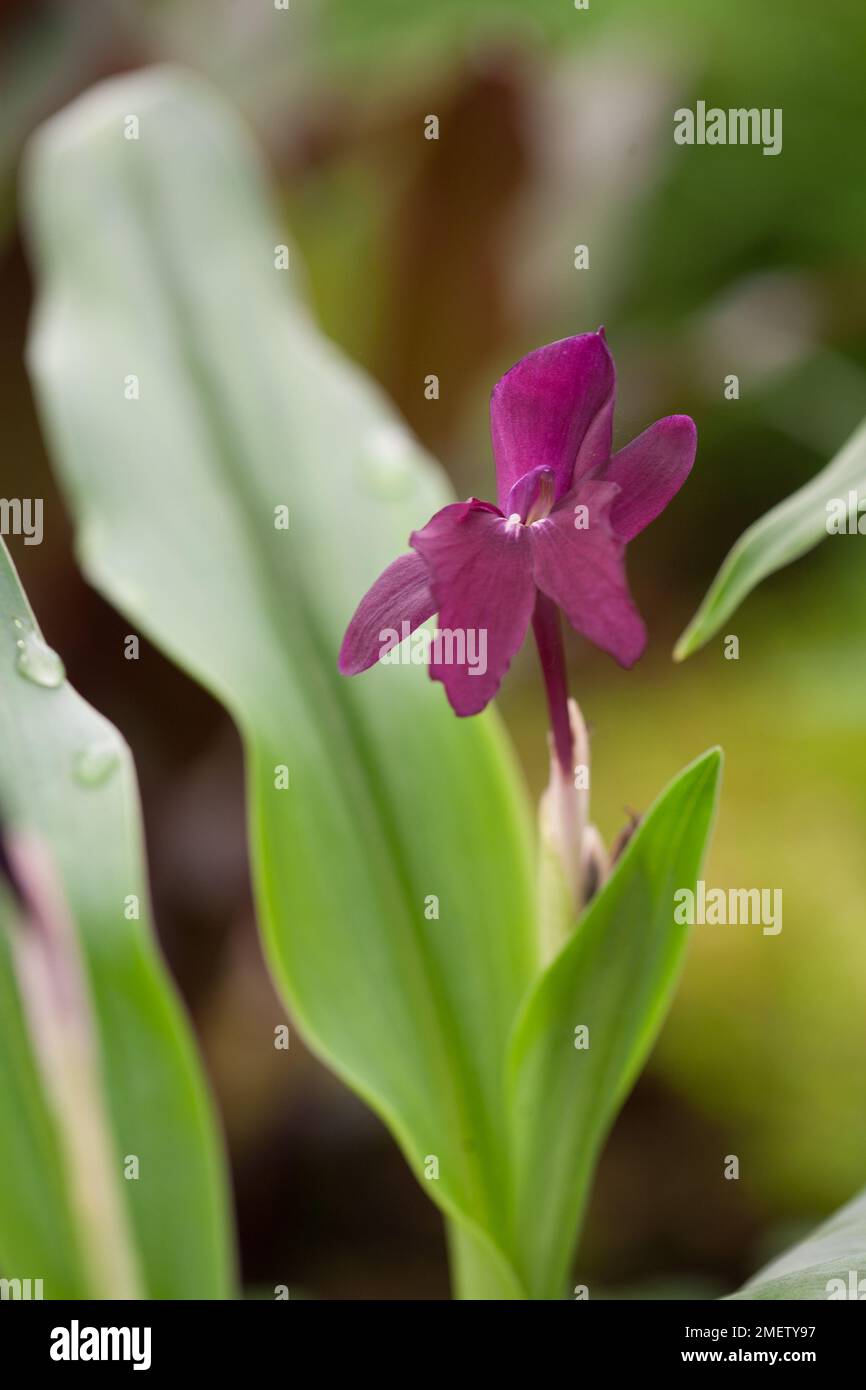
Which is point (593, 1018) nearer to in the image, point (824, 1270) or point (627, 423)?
point (824, 1270)

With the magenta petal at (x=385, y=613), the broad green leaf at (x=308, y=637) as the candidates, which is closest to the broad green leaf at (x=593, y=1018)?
the broad green leaf at (x=308, y=637)

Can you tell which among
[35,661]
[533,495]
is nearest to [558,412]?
[533,495]

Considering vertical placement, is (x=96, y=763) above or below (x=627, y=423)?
below

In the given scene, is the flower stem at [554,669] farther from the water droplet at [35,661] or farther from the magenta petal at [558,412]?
the water droplet at [35,661]

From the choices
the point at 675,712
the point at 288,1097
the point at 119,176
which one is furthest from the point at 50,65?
the point at 288,1097

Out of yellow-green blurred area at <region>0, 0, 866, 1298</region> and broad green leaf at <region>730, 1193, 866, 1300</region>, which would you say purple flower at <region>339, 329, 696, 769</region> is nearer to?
broad green leaf at <region>730, 1193, 866, 1300</region>

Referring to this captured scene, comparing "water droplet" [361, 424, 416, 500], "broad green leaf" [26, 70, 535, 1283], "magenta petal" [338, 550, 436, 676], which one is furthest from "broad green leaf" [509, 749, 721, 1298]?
"water droplet" [361, 424, 416, 500]

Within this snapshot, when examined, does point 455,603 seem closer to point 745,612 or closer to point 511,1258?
point 511,1258
